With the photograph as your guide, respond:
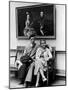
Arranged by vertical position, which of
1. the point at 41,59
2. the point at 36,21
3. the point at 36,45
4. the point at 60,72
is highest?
the point at 36,21

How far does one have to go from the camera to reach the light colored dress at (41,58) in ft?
6.71

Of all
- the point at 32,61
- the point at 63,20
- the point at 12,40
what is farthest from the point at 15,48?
the point at 63,20

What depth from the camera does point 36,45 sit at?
206cm

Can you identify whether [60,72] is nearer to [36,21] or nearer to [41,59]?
[41,59]

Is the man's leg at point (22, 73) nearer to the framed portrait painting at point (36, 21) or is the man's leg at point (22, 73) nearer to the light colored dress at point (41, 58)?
the light colored dress at point (41, 58)

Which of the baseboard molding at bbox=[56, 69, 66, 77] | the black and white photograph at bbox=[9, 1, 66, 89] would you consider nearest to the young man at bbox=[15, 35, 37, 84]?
the black and white photograph at bbox=[9, 1, 66, 89]

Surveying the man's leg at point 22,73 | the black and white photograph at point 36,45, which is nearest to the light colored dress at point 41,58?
the black and white photograph at point 36,45

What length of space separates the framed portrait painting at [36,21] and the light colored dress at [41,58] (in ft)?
0.49

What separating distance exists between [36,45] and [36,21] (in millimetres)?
257

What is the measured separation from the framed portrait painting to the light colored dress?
15cm

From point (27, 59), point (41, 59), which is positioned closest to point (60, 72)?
point (41, 59)

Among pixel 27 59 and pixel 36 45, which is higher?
pixel 36 45

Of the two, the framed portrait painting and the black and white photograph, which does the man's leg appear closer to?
the black and white photograph

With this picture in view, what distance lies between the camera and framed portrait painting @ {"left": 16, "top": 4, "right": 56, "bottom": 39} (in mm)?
2033
